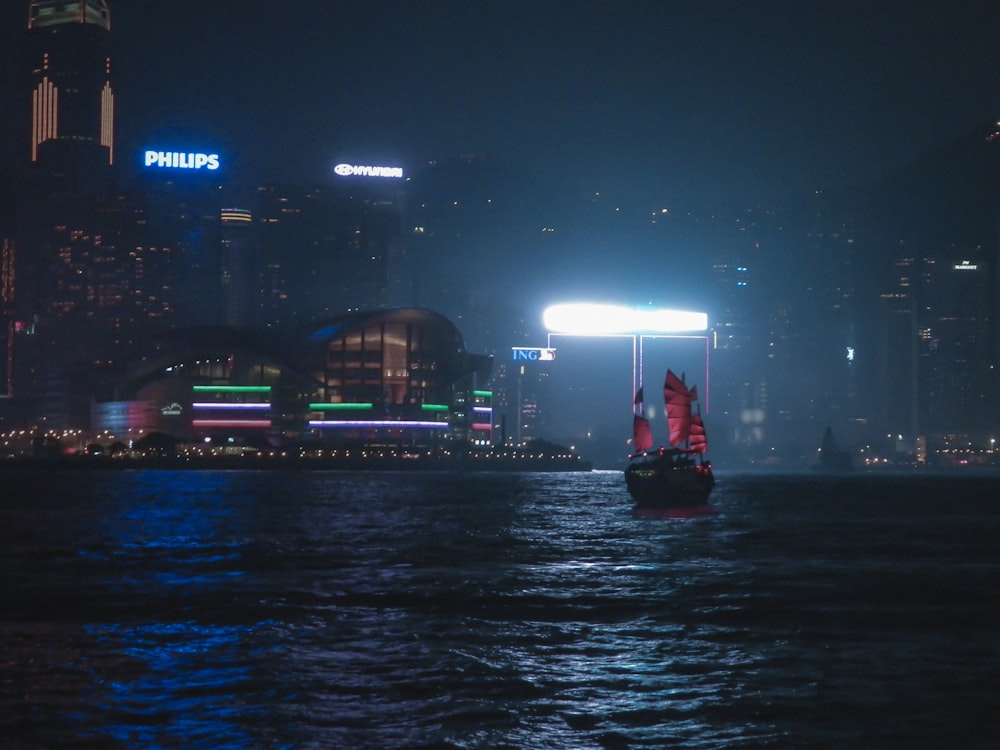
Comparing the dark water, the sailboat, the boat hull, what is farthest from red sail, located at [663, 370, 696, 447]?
the dark water

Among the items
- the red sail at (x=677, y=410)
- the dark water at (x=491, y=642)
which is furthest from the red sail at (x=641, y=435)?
the dark water at (x=491, y=642)

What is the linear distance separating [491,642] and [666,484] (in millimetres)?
79149

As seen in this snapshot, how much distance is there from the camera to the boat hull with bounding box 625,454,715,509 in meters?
108

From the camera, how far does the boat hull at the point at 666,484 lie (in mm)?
107812

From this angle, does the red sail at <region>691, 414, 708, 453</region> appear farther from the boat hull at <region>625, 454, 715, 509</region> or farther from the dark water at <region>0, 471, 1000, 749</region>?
the dark water at <region>0, 471, 1000, 749</region>

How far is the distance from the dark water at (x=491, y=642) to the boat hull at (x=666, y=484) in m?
37.1

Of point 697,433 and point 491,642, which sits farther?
point 697,433

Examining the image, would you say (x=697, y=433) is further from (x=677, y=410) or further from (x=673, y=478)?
(x=673, y=478)

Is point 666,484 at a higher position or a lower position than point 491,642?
lower

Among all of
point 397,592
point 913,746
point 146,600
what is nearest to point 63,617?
point 146,600

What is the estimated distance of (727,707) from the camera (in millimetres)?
22516

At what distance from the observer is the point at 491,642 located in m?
30.1

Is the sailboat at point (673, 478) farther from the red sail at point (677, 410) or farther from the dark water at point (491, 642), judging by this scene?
the dark water at point (491, 642)

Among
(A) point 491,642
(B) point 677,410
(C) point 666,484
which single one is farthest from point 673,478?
(A) point 491,642
